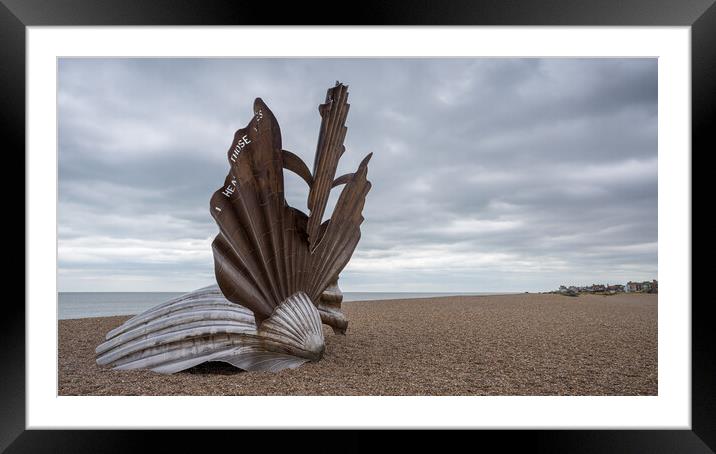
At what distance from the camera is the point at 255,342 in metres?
4.10

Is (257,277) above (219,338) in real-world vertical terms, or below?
above

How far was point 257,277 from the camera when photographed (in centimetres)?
406

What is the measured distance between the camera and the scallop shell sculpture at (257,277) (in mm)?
3867

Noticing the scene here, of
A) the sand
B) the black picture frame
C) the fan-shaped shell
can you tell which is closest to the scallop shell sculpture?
the fan-shaped shell
